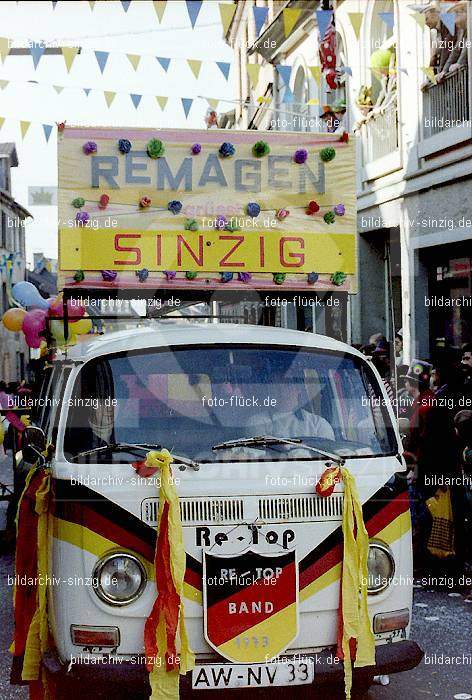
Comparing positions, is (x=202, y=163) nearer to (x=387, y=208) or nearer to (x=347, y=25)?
(x=387, y=208)

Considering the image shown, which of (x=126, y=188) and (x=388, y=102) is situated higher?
(x=388, y=102)

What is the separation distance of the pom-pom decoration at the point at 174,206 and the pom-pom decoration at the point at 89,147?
0.65 m

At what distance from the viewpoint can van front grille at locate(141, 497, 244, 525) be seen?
14.8 ft

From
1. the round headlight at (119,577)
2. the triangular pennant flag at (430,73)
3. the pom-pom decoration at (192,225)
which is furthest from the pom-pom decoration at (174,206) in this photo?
the triangular pennant flag at (430,73)

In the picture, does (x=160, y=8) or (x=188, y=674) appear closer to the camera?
(x=188, y=674)

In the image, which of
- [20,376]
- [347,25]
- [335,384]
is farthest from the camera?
[20,376]

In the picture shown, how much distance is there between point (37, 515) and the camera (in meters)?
5.43

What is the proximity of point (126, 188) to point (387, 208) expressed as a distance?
9.83 metres

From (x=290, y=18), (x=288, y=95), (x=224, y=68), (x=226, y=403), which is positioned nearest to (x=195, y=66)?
(x=224, y=68)

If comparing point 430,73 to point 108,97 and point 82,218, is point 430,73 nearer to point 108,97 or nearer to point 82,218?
point 108,97

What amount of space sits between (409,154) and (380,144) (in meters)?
1.53

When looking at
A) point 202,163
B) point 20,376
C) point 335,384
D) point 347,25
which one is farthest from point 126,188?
point 20,376

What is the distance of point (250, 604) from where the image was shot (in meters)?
4.51

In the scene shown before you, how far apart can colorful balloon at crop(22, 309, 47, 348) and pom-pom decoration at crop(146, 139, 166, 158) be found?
3.81 metres
